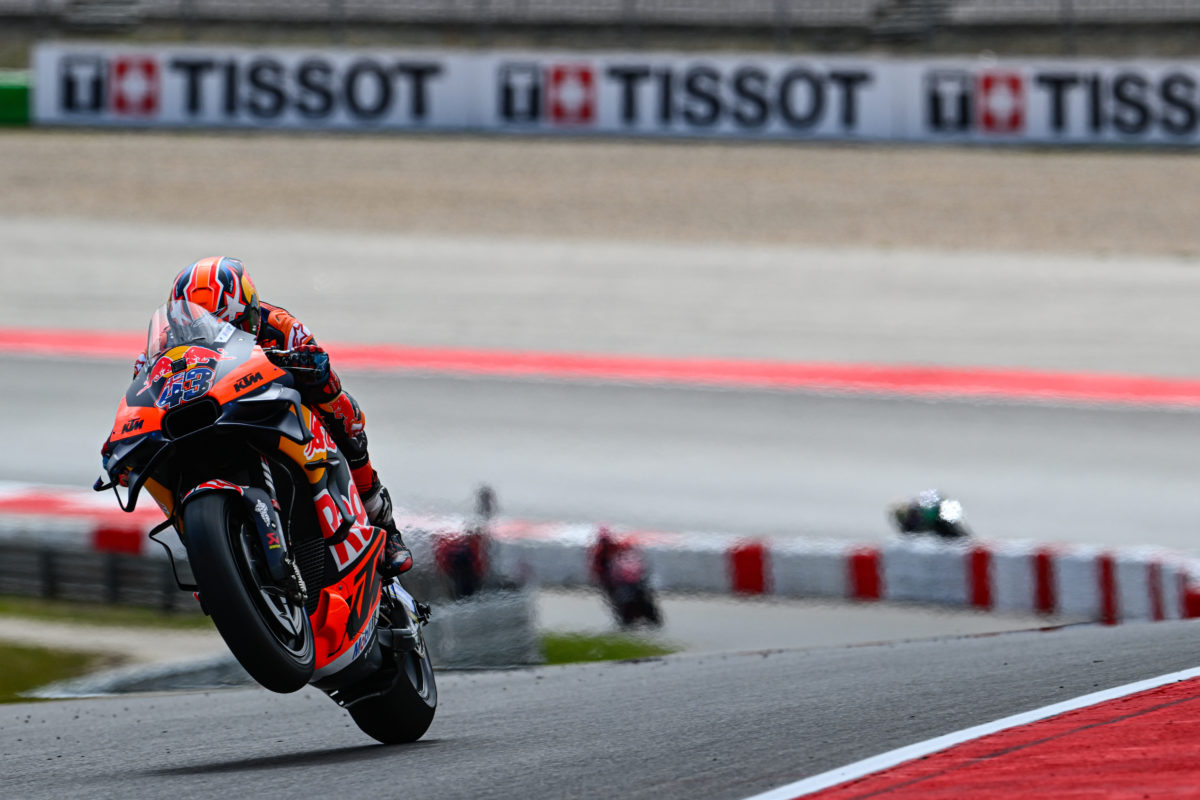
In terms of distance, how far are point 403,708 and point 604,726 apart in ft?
2.24

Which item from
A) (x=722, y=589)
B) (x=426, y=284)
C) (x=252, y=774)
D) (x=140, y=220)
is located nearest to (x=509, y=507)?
(x=722, y=589)

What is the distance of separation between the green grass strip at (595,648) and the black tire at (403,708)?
3.08 metres

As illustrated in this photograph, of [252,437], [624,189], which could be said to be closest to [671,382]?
[252,437]

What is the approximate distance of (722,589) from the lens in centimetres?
959

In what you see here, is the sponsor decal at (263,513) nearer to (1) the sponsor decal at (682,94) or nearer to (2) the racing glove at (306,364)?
(2) the racing glove at (306,364)

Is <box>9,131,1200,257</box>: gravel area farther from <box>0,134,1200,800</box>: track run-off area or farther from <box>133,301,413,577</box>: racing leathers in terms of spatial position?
<box>133,301,413,577</box>: racing leathers

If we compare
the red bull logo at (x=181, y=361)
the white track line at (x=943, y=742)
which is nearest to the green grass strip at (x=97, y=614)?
the red bull logo at (x=181, y=361)

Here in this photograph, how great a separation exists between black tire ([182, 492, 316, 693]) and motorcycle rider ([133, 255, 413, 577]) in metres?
0.64

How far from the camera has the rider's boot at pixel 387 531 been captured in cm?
541

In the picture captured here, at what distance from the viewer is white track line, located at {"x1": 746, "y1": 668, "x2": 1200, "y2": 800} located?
3.88 meters

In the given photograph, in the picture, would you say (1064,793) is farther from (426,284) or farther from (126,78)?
(126,78)

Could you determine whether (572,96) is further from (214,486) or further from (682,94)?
(214,486)

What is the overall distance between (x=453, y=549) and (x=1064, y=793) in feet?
16.8

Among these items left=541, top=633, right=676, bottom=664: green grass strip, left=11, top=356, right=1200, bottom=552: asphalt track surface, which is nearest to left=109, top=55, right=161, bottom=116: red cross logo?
left=11, top=356, right=1200, bottom=552: asphalt track surface
